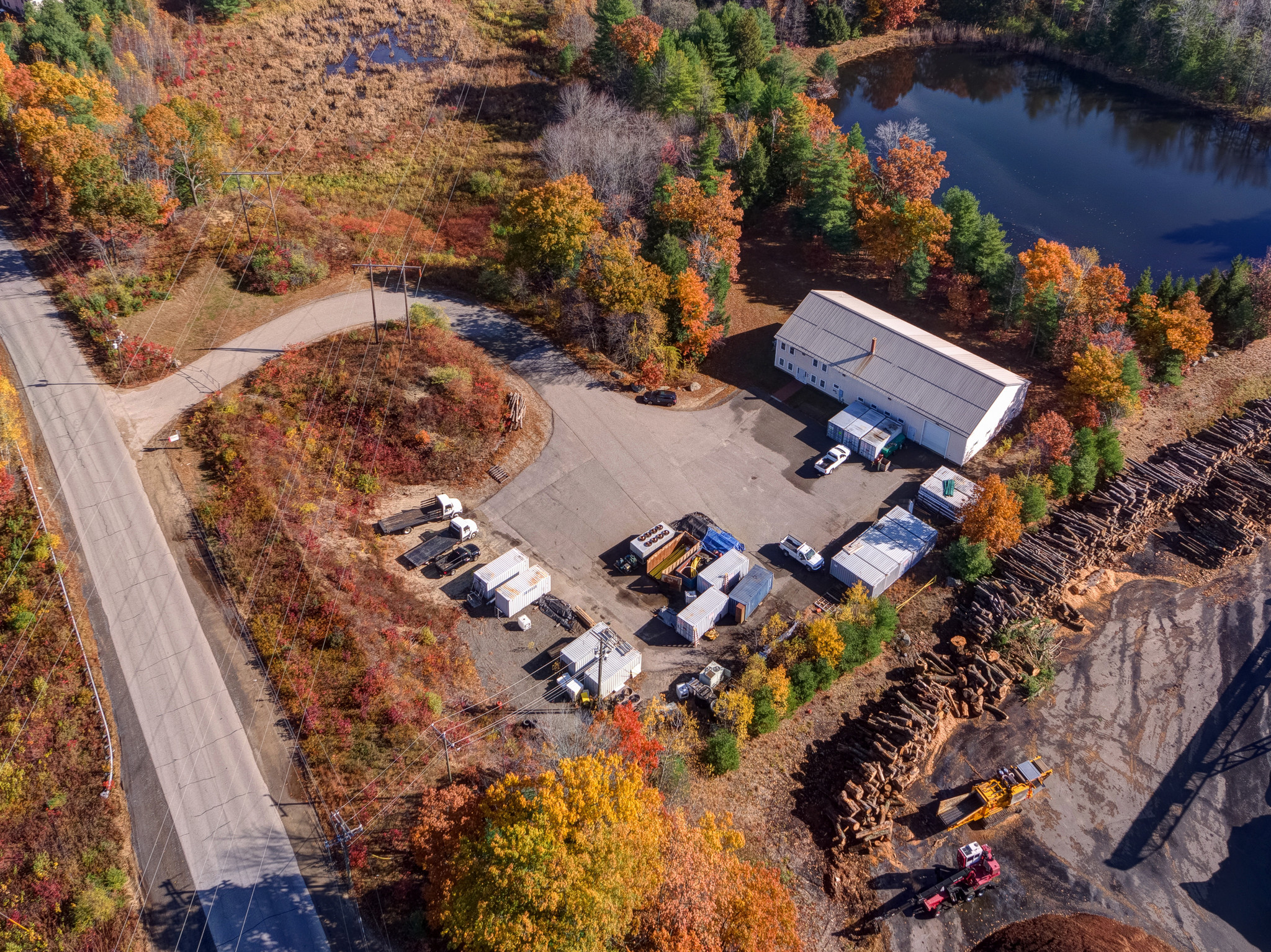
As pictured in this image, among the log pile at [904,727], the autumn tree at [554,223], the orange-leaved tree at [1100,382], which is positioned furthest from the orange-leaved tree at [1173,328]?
the autumn tree at [554,223]

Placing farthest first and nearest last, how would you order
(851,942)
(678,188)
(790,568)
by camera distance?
(678,188)
(790,568)
(851,942)

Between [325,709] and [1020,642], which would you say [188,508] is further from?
[1020,642]

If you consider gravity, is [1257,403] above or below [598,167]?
below

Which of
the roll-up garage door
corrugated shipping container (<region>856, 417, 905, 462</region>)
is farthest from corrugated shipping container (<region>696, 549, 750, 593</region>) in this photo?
the roll-up garage door

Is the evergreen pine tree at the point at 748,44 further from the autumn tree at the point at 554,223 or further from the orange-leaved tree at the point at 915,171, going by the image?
the autumn tree at the point at 554,223

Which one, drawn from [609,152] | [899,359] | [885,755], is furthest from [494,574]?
[609,152]

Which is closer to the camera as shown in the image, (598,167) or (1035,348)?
(1035,348)

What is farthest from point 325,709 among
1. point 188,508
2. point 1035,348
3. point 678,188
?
point 1035,348

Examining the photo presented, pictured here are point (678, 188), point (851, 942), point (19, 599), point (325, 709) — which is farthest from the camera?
point (678, 188)
